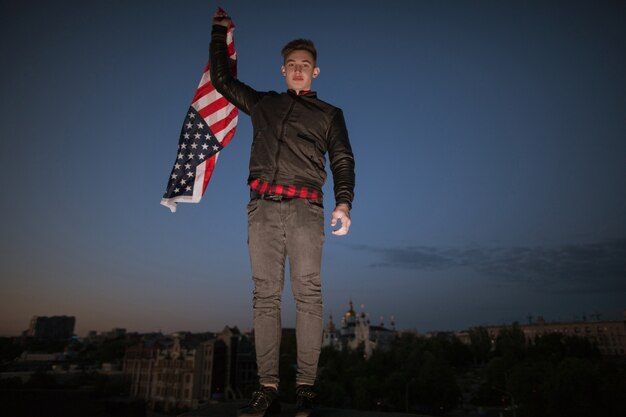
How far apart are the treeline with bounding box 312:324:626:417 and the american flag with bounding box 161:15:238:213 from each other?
143 ft

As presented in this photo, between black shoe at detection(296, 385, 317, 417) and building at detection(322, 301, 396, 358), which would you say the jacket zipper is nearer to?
black shoe at detection(296, 385, 317, 417)

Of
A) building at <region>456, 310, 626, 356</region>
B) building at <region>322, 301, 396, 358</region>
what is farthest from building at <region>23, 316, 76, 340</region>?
building at <region>456, 310, 626, 356</region>

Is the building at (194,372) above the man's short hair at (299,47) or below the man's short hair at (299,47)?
below

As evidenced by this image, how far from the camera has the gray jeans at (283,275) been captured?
11.5 feet

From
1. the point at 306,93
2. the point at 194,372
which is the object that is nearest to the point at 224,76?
the point at 306,93

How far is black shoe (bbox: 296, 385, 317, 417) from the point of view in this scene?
3.26 meters

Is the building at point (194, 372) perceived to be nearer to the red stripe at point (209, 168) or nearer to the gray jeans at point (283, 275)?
the red stripe at point (209, 168)

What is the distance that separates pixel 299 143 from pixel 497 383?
2855 inches

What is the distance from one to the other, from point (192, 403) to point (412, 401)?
1352 inches

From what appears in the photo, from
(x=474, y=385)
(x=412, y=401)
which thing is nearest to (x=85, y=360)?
(x=412, y=401)

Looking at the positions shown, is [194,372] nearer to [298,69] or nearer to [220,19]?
[220,19]

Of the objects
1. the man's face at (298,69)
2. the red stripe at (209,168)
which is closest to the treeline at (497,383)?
the red stripe at (209,168)

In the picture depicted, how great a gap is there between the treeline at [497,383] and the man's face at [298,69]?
1728 inches

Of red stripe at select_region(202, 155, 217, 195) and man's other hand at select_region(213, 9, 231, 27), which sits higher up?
man's other hand at select_region(213, 9, 231, 27)
